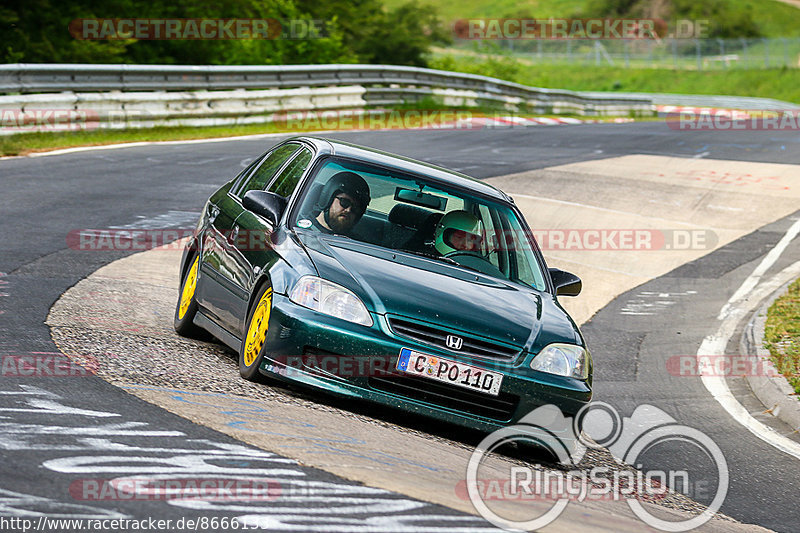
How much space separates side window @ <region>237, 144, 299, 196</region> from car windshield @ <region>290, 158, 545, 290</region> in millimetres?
776

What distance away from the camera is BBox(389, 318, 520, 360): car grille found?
240 inches

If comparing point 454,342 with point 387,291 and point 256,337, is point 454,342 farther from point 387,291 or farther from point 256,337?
point 256,337

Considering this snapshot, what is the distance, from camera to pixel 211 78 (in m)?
23.5

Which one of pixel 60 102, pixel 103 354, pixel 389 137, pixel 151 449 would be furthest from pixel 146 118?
pixel 151 449

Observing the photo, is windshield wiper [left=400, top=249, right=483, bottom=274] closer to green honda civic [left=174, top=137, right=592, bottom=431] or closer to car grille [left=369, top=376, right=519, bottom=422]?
green honda civic [left=174, top=137, right=592, bottom=431]

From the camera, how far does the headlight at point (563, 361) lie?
246 inches

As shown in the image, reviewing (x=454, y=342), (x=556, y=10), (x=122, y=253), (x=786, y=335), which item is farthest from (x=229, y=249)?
(x=556, y=10)

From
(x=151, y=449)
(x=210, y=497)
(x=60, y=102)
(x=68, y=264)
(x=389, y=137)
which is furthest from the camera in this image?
(x=389, y=137)

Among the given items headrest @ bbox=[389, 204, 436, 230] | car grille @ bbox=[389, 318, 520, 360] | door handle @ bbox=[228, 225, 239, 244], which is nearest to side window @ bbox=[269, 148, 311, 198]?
door handle @ bbox=[228, 225, 239, 244]

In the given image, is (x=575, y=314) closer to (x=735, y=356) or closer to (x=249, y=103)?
(x=735, y=356)

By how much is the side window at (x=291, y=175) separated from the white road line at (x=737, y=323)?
12.1ft

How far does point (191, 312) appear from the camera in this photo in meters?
7.78

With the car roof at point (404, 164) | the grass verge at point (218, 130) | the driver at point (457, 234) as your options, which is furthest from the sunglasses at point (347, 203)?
the grass verge at point (218, 130)

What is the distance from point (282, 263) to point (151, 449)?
194 cm
